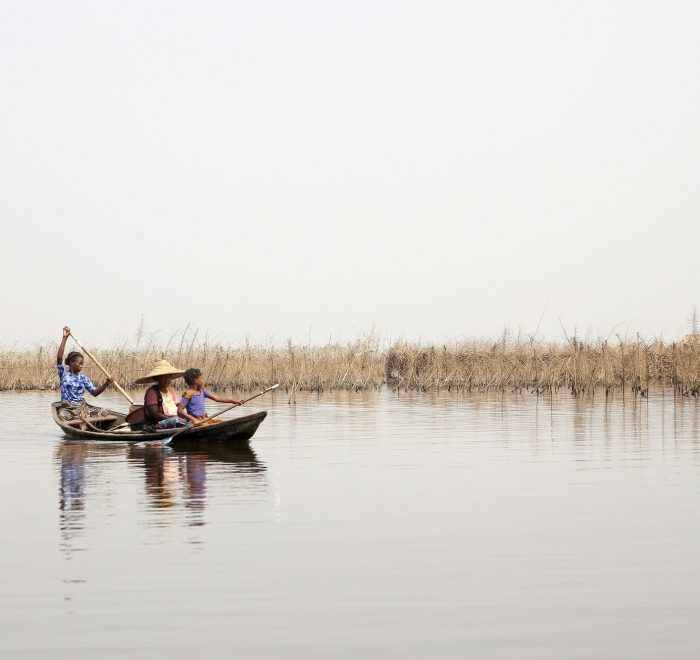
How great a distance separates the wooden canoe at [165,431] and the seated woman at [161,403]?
0.82 ft

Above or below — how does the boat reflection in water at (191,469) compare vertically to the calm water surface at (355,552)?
above

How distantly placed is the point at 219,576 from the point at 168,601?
0.70 metres

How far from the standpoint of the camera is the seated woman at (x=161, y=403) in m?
16.9

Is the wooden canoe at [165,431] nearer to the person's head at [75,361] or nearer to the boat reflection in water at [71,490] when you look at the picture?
the boat reflection in water at [71,490]

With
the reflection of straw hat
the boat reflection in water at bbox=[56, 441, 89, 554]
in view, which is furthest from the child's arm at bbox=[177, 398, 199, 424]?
the boat reflection in water at bbox=[56, 441, 89, 554]

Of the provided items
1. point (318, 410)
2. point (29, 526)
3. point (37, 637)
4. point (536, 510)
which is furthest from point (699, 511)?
point (318, 410)

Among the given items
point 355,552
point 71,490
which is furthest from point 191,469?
point 355,552

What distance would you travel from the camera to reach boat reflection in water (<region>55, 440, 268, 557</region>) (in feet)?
33.4

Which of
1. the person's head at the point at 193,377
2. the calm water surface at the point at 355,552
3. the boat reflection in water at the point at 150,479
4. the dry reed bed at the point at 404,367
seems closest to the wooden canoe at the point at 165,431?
the boat reflection in water at the point at 150,479

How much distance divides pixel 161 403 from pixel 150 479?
4.14 meters

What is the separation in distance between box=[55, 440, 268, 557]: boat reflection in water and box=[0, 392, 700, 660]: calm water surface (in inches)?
1.8

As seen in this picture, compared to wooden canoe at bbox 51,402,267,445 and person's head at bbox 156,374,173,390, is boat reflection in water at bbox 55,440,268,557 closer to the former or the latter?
wooden canoe at bbox 51,402,267,445

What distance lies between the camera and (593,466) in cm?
1402

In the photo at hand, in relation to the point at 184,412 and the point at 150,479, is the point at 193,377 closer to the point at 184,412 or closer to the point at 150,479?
the point at 184,412
